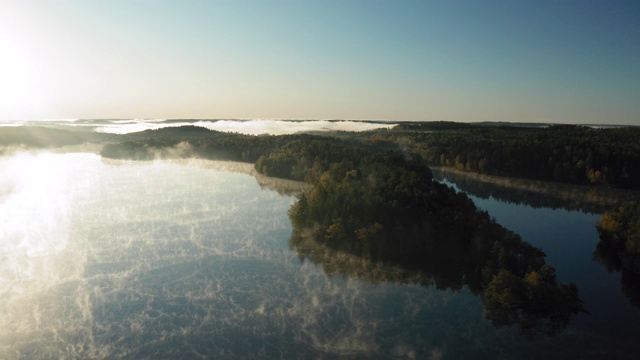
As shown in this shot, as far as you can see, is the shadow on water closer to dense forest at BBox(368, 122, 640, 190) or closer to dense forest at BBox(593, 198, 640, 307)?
dense forest at BBox(593, 198, 640, 307)

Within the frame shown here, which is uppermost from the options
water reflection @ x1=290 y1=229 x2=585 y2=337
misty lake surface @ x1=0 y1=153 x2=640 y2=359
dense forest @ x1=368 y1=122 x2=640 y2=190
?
dense forest @ x1=368 y1=122 x2=640 y2=190

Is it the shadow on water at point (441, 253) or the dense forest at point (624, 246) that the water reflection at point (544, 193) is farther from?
the shadow on water at point (441, 253)

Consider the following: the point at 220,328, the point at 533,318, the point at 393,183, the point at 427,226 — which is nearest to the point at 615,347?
the point at 533,318

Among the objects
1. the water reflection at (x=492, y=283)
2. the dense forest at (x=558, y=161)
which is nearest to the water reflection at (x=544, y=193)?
the dense forest at (x=558, y=161)

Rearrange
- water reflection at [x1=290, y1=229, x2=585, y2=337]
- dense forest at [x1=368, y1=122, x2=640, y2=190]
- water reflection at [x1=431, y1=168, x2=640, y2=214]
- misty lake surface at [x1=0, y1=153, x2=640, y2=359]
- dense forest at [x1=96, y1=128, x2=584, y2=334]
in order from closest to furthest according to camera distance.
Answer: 1. misty lake surface at [x1=0, y1=153, x2=640, y2=359]
2. water reflection at [x1=290, y1=229, x2=585, y2=337]
3. dense forest at [x1=96, y1=128, x2=584, y2=334]
4. water reflection at [x1=431, y1=168, x2=640, y2=214]
5. dense forest at [x1=368, y1=122, x2=640, y2=190]

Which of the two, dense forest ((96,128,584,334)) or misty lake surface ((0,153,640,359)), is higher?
dense forest ((96,128,584,334))

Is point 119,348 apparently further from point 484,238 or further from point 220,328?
point 484,238

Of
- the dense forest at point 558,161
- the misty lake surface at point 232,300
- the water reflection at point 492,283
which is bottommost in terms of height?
the misty lake surface at point 232,300

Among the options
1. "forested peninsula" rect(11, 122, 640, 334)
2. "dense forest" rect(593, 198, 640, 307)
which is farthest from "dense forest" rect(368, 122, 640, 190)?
"dense forest" rect(593, 198, 640, 307)
